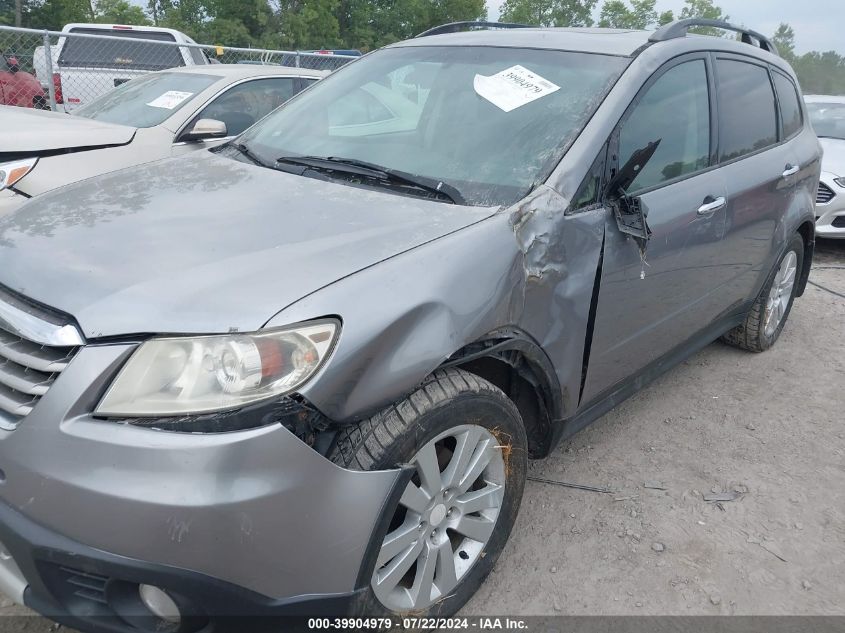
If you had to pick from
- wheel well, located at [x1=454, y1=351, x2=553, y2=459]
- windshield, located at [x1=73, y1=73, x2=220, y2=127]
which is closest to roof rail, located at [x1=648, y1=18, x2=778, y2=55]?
wheel well, located at [x1=454, y1=351, x2=553, y2=459]

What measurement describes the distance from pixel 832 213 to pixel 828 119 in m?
2.28

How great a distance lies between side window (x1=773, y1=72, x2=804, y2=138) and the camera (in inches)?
155

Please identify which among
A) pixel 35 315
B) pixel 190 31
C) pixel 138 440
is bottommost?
pixel 190 31

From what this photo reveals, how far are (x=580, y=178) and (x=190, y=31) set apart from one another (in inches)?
1511

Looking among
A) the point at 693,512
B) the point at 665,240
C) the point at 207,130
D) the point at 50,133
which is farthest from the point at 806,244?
the point at 50,133

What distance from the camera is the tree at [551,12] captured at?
48.5 metres

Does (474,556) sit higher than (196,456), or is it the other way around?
(196,456)

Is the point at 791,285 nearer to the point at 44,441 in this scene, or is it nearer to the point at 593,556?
the point at 593,556

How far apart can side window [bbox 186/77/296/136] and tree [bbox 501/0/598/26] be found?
4590 centimetres

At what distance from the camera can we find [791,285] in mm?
4512

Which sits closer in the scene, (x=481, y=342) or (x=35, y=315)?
(x=35, y=315)

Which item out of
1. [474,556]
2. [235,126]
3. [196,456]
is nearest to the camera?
[196,456]

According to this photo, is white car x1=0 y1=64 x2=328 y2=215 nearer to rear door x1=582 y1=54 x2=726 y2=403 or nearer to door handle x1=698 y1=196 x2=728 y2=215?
rear door x1=582 y1=54 x2=726 y2=403

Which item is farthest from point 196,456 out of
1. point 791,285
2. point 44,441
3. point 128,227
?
point 791,285
